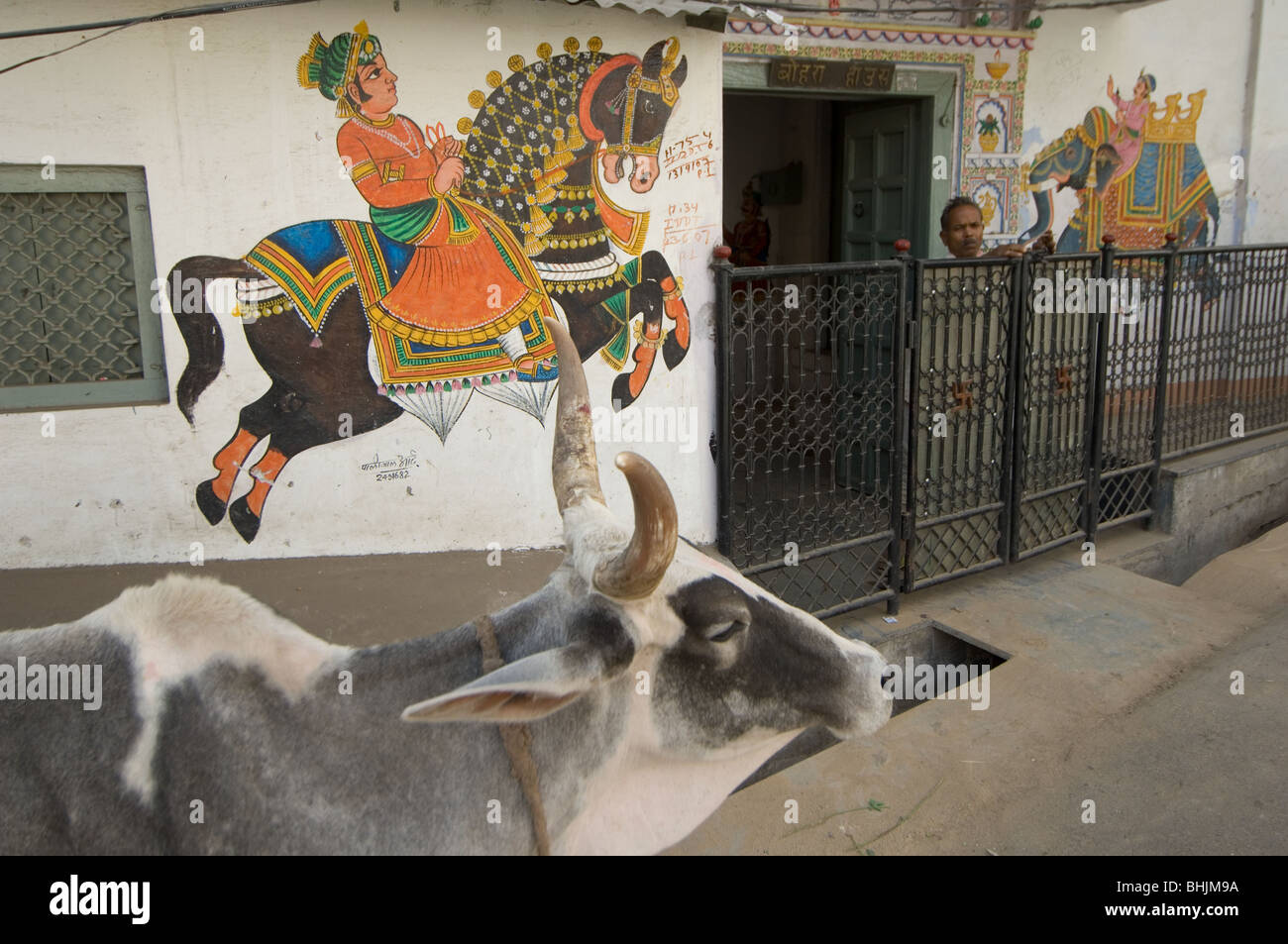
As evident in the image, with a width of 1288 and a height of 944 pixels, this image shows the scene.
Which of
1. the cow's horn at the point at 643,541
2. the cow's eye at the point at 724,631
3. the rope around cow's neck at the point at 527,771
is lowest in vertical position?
the rope around cow's neck at the point at 527,771

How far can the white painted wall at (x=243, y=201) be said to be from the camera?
4.18 meters

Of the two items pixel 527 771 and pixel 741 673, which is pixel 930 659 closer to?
pixel 741 673

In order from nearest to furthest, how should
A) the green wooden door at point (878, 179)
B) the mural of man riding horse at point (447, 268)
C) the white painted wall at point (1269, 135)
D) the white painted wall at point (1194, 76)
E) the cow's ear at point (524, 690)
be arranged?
the cow's ear at point (524, 690) < the mural of man riding horse at point (447, 268) < the green wooden door at point (878, 179) < the white painted wall at point (1194, 76) < the white painted wall at point (1269, 135)

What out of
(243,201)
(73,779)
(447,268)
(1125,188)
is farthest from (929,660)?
(1125,188)

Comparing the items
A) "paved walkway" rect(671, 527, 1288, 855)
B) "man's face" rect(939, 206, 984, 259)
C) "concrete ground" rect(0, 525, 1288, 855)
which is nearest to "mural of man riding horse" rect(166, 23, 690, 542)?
"concrete ground" rect(0, 525, 1288, 855)

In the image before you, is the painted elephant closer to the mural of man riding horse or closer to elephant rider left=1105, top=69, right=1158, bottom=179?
elephant rider left=1105, top=69, right=1158, bottom=179

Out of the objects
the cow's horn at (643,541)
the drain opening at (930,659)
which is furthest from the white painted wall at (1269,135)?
the cow's horn at (643,541)

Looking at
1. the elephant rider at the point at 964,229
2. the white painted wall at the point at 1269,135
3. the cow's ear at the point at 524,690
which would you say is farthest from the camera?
the white painted wall at the point at 1269,135

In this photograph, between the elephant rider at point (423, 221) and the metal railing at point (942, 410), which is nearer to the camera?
the elephant rider at point (423, 221)

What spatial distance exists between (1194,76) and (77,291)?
27.1 feet

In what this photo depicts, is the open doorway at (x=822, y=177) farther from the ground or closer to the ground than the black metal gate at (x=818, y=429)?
farther from the ground

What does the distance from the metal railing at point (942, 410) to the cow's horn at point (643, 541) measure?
2.82 m

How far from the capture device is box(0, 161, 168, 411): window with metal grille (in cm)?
424

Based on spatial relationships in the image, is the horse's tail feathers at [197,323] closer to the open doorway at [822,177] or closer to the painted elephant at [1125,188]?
the open doorway at [822,177]
